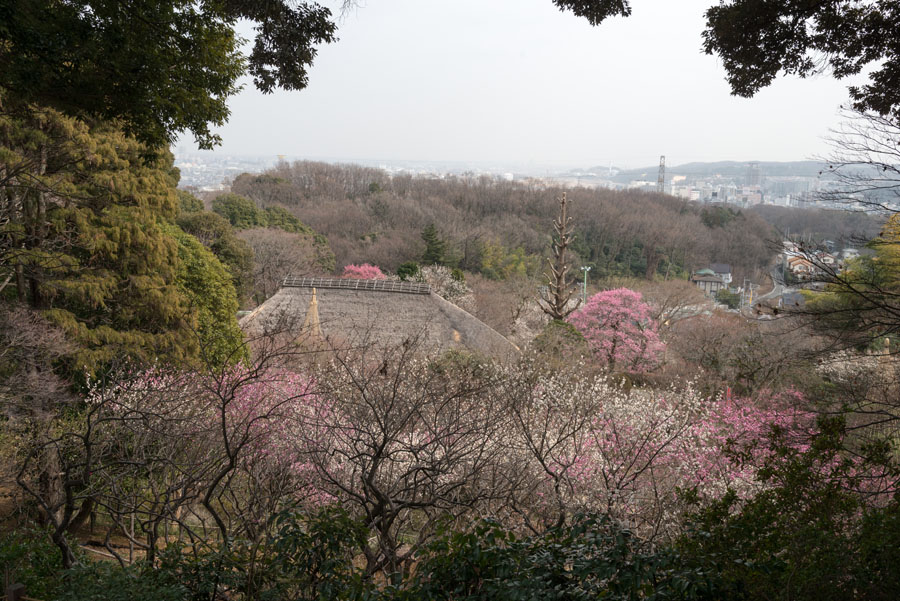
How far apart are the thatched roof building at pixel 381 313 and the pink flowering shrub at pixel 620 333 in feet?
13.1

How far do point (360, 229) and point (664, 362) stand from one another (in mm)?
24583

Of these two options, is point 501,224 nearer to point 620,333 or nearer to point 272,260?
point 272,260

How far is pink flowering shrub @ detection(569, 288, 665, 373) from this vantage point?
692 inches

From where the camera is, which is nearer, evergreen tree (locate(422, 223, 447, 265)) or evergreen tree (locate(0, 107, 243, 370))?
evergreen tree (locate(0, 107, 243, 370))

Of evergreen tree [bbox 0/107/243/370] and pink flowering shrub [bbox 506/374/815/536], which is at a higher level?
evergreen tree [bbox 0/107/243/370]

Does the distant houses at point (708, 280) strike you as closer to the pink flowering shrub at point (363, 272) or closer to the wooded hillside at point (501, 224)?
the wooded hillside at point (501, 224)

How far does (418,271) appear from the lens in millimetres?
23938

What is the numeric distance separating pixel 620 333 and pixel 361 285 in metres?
7.89

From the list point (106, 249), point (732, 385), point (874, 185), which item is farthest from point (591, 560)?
point (732, 385)

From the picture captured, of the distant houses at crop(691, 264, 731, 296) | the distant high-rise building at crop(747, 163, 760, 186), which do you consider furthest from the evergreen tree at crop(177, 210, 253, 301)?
the distant high-rise building at crop(747, 163, 760, 186)

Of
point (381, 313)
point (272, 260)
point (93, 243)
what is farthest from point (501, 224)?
point (93, 243)

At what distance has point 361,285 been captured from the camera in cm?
1698

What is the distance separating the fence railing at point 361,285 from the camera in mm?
16594

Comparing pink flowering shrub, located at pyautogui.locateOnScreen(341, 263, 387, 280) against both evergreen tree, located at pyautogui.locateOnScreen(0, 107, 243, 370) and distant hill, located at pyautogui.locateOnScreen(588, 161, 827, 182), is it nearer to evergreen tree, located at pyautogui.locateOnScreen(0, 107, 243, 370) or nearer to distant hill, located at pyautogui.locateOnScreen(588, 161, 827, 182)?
evergreen tree, located at pyautogui.locateOnScreen(0, 107, 243, 370)
